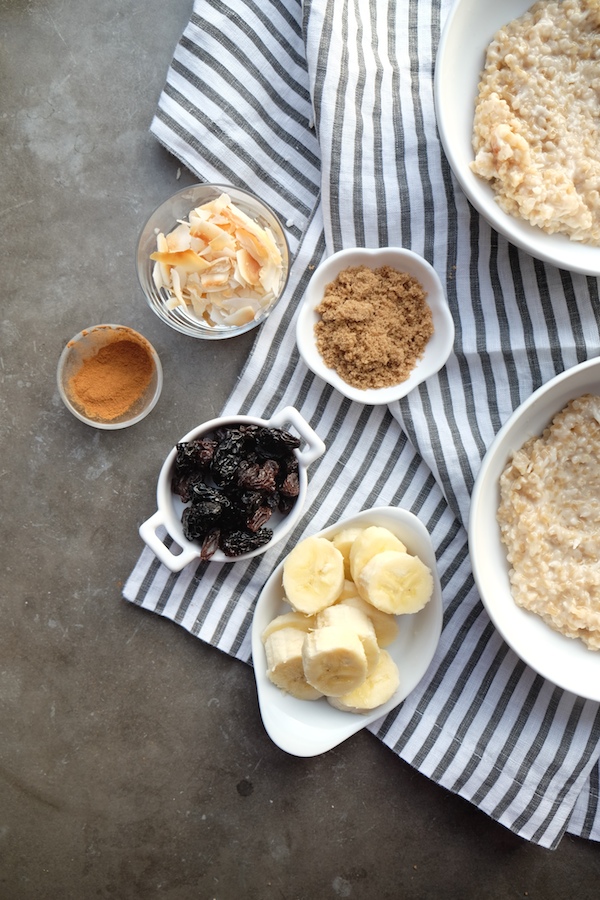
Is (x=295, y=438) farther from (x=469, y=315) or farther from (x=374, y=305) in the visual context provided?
(x=469, y=315)

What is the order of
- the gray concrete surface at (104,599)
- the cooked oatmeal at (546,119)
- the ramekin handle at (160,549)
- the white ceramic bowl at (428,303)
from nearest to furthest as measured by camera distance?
the cooked oatmeal at (546,119) < the ramekin handle at (160,549) < the white ceramic bowl at (428,303) < the gray concrete surface at (104,599)

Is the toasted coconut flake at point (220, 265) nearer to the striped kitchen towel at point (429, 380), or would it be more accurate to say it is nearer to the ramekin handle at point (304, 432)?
the striped kitchen towel at point (429, 380)

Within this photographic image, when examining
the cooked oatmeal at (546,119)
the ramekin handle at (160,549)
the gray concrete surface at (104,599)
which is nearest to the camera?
the cooked oatmeal at (546,119)

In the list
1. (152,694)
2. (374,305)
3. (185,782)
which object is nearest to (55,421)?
(152,694)

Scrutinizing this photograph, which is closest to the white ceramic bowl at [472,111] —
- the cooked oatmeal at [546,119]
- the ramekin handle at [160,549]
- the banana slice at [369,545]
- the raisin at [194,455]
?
the cooked oatmeal at [546,119]

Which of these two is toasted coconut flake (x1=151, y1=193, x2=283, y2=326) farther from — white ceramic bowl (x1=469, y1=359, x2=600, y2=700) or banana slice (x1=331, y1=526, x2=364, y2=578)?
white ceramic bowl (x1=469, y1=359, x2=600, y2=700)

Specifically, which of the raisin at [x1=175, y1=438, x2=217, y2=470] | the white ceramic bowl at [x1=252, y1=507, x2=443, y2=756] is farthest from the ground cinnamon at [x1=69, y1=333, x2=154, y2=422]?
the white ceramic bowl at [x1=252, y1=507, x2=443, y2=756]

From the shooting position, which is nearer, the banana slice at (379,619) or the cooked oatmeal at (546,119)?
the cooked oatmeal at (546,119)
